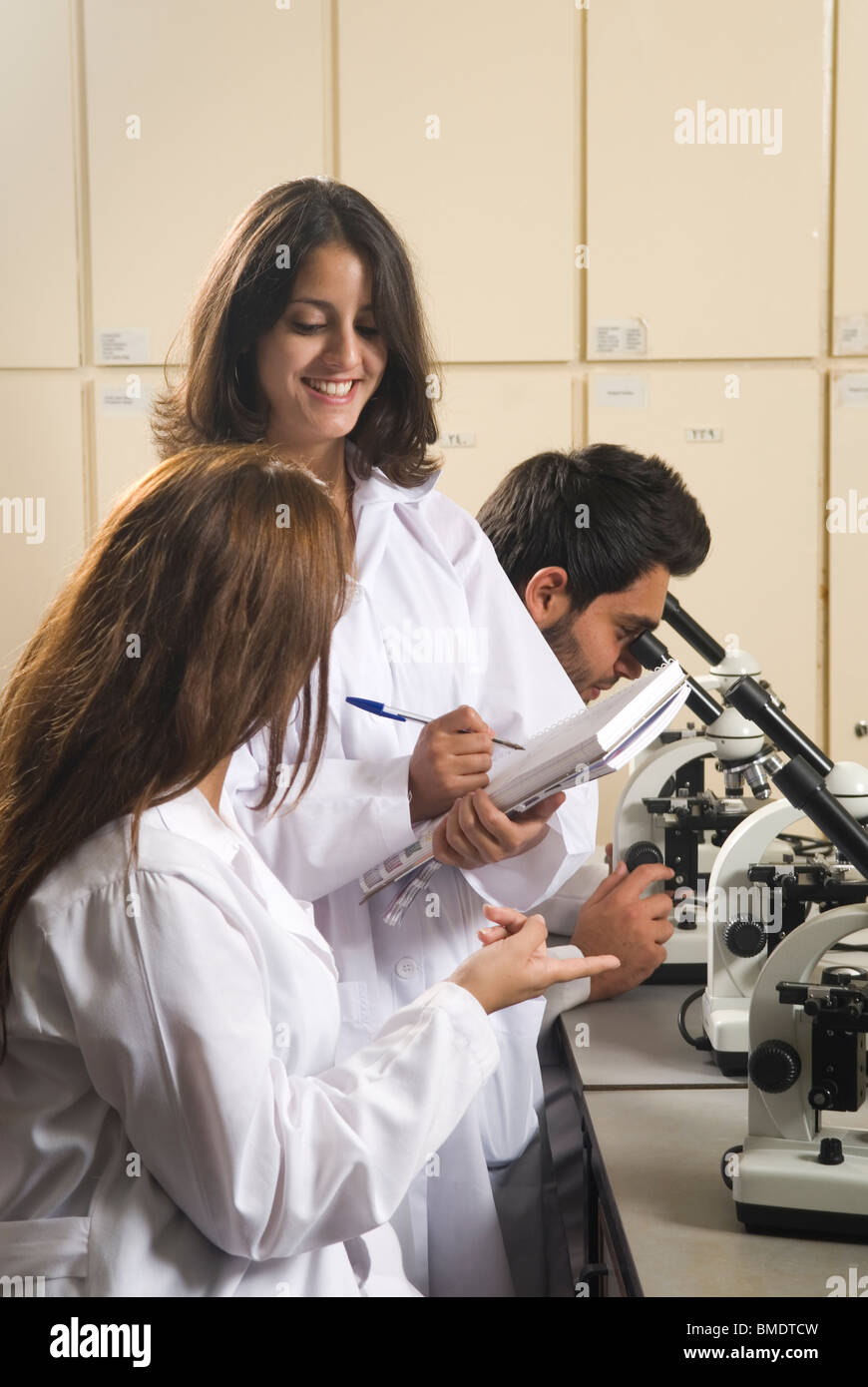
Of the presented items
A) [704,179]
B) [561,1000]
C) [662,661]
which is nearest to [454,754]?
[561,1000]

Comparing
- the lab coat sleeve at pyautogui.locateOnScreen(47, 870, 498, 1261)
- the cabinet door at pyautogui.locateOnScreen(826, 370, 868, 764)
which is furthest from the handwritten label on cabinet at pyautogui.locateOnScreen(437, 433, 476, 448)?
the lab coat sleeve at pyautogui.locateOnScreen(47, 870, 498, 1261)

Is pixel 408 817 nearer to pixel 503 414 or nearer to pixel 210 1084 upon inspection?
pixel 210 1084

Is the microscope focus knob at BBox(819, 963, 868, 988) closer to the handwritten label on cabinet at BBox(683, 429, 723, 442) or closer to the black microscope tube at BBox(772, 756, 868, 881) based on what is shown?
the black microscope tube at BBox(772, 756, 868, 881)

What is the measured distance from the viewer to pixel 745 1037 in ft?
4.59

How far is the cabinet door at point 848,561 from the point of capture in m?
3.31

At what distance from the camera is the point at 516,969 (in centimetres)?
109

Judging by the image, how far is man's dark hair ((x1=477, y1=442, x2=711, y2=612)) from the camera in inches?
75.1

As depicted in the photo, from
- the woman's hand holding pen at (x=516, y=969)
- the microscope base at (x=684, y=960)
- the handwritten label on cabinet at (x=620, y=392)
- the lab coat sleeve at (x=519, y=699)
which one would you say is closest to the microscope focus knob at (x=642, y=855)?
the microscope base at (x=684, y=960)

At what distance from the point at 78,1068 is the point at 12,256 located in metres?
2.86

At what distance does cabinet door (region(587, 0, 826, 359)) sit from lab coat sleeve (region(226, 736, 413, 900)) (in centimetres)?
209

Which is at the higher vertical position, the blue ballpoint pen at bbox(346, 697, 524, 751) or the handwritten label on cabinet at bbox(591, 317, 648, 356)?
the handwritten label on cabinet at bbox(591, 317, 648, 356)

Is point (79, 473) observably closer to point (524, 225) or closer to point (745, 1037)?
point (524, 225)

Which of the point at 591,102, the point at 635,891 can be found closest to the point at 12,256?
the point at 591,102

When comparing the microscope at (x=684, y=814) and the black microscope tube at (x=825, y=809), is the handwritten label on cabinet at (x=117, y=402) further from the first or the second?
the black microscope tube at (x=825, y=809)
